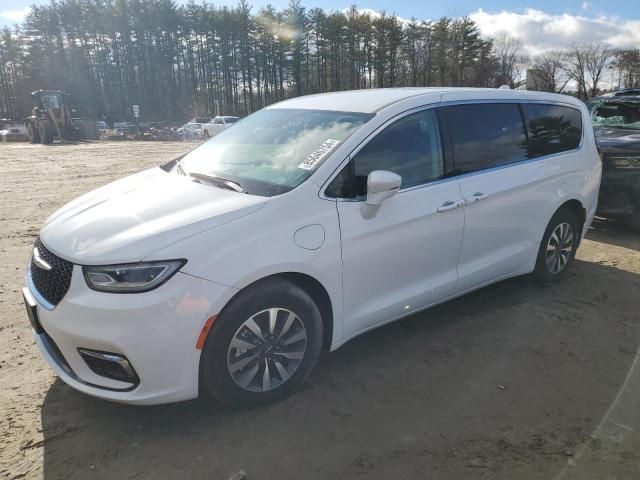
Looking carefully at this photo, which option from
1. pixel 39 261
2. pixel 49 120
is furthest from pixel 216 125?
pixel 39 261

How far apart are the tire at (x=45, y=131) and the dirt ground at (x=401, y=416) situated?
30608mm

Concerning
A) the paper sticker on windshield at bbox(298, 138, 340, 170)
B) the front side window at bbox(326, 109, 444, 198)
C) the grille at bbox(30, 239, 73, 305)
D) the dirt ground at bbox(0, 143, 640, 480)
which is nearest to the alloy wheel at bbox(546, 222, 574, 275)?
the dirt ground at bbox(0, 143, 640, 480)

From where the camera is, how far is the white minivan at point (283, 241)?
2.51 metres

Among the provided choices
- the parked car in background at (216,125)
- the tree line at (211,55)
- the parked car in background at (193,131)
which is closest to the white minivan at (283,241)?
the parked car in background at (216,125)

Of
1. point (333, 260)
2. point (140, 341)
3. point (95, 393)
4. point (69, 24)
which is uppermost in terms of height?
point (69, 24)

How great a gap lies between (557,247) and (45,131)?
3251 cm

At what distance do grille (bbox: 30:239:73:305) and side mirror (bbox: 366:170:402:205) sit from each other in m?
1.70

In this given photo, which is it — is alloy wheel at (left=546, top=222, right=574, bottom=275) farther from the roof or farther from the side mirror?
the side mirror

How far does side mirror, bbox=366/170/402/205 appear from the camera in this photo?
2973mm

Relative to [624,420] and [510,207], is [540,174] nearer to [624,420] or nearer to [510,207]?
[510,207]

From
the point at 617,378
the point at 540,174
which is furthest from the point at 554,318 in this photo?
the point at 540,174

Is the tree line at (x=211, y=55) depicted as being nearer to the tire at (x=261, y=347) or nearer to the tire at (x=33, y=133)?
the tire at (x=33, y=133)

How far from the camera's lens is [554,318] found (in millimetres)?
4215

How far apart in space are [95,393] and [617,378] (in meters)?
3.20
